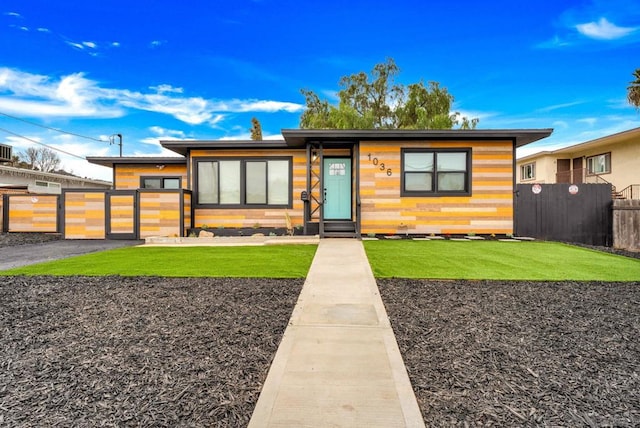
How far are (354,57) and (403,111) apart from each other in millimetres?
5523

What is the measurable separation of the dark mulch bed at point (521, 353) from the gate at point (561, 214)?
6841mm

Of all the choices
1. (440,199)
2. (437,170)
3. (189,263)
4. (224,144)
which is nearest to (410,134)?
(437,170)

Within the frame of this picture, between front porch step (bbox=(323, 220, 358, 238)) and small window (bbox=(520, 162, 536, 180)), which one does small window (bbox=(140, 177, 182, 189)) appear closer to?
front porch step (bbox=(323, 220, 358, 238))

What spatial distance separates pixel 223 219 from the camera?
10836 mm

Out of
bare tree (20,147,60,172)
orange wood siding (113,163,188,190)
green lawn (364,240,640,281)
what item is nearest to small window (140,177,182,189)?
orange wood siding (113,163,188,190)

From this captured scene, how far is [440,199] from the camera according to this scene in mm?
10062

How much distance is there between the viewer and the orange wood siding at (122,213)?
10.1 metres

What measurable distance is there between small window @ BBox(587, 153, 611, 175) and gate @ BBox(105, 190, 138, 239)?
71.6 ft

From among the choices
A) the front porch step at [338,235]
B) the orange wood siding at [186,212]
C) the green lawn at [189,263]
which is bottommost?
the green lawn at [189,263]

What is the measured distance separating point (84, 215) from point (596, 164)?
2414 cm

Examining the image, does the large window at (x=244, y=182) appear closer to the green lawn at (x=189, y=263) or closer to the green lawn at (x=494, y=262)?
the green lawn at (x=189, y=263)

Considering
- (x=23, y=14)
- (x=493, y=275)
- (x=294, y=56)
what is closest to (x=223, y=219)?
(x=493, y=275)

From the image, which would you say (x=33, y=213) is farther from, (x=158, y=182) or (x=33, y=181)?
(x=33, y=181)

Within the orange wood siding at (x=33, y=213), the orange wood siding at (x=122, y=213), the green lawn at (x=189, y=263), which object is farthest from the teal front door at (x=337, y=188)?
the orange wood siding at (x=33, y=213)
